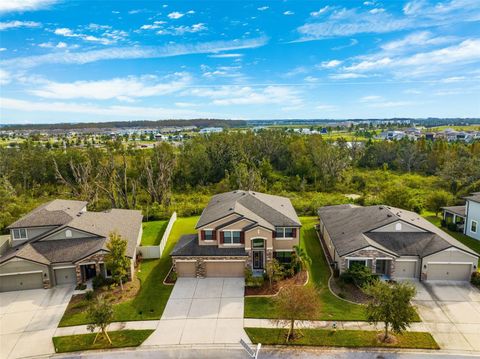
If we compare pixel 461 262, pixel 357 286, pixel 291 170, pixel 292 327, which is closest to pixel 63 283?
pixel 292 327

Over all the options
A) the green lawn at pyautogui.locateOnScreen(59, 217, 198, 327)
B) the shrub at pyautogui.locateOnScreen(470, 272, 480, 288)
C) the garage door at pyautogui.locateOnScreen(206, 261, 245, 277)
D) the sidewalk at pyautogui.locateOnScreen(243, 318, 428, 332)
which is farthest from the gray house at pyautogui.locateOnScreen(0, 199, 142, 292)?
the shrub at pyautogui.locateOnScreen(470, 272, 480, 288)

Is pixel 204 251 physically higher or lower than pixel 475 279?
higher

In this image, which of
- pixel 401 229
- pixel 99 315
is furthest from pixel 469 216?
pixel 99 315

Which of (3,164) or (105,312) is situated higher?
(3,164)

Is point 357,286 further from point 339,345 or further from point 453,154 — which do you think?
point 453,154

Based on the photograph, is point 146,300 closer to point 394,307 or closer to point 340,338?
point 340,338

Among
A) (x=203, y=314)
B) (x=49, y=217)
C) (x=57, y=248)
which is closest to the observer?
(x=203, y=314)

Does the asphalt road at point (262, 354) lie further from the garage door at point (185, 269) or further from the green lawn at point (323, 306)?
the garage door at point (185, 269)

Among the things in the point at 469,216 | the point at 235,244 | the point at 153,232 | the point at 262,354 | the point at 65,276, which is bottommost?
the point at 262,354
